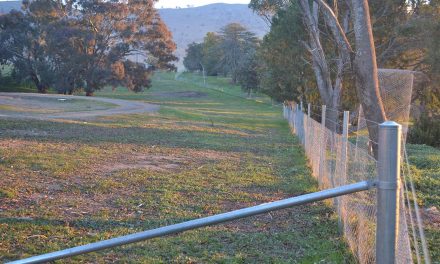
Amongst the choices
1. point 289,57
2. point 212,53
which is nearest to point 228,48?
point 212,53

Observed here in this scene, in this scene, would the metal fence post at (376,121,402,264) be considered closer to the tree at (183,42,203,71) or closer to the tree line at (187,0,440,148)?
the tree line at (187,0,440,148)

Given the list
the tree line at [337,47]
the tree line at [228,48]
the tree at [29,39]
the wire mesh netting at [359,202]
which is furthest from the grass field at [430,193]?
the tree line at [228,48]

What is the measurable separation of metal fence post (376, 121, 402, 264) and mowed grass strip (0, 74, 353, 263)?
12.7ft

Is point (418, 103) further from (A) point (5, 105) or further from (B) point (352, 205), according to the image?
(B) point (352, 205)

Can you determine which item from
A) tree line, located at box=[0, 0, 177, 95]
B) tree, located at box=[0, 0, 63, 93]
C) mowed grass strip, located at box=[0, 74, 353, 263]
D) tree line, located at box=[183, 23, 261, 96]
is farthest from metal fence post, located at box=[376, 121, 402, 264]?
tree line, located at box=[183, 23, 261, 96]

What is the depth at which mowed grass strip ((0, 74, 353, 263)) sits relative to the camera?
6.60m

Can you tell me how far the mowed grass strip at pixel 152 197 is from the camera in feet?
21.6

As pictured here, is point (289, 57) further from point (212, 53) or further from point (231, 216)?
point (212, 53)

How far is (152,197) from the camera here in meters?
9.66

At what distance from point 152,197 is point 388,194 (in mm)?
7453

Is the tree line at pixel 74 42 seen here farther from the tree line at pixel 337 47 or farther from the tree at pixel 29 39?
the tree line at pixel 337 47

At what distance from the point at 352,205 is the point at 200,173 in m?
6.37

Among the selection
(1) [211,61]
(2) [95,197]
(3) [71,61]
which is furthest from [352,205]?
(1) [211,61]

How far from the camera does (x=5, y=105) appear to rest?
28.6 meters
